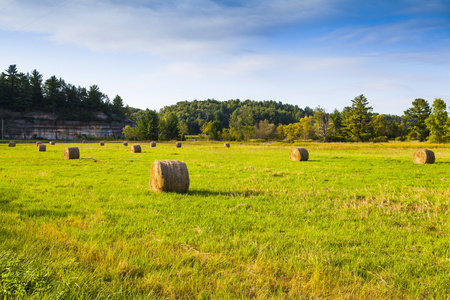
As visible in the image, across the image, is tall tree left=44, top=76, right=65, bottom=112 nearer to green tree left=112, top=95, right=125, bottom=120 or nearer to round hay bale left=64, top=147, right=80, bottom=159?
green tree left=112, top=95, right=125, bottom=120

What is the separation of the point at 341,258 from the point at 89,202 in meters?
7.99

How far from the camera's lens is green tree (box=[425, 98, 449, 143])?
255 feet

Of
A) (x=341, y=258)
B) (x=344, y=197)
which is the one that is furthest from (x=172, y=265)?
(x=344, y=197)

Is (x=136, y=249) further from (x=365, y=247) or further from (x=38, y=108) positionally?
(x=38, y=108)

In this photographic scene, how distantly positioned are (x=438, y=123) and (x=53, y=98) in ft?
534

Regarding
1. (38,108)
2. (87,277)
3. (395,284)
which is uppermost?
(38,108)

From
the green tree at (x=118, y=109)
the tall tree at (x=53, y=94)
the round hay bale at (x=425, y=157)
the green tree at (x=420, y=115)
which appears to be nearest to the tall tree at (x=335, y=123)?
the green tree at (x=420, y=115)

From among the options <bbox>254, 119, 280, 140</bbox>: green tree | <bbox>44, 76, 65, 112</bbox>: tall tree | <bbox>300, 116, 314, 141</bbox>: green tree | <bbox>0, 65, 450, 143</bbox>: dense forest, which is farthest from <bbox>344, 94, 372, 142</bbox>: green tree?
<bbox>44, 76, 65, 112</bbox>: tall tree

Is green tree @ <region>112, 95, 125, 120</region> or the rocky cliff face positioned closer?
the rocky cliff face

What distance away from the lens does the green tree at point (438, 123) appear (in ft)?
255

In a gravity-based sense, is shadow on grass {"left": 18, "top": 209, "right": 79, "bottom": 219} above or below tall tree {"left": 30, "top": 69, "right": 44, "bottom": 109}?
below

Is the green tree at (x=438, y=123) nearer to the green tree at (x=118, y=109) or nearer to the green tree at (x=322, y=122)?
the green tree at (x=322, y=122)

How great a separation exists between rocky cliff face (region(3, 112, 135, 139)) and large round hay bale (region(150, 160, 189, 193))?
5240 inches

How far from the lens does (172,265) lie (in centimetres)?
481
